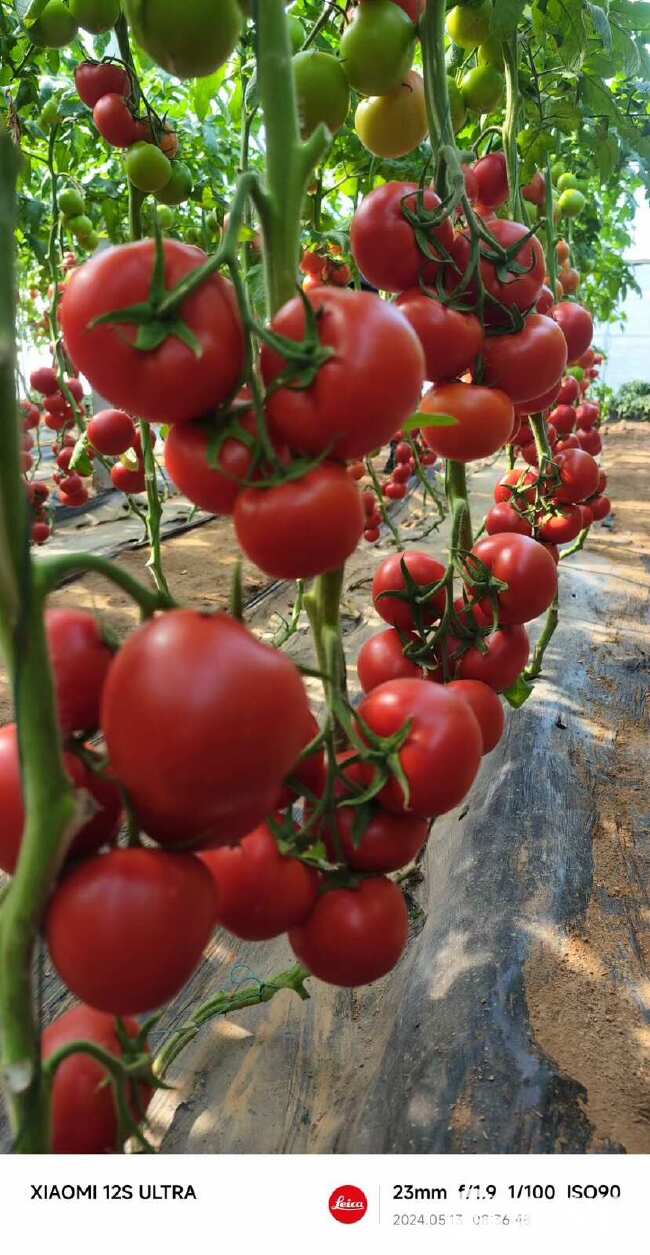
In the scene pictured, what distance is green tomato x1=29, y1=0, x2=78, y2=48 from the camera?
2.95 ft

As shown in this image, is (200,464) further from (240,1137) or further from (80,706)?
(240,1137)

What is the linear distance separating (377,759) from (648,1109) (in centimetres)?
55

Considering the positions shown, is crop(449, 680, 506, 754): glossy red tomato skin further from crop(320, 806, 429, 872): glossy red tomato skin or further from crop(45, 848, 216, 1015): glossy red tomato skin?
crop(45, 848, 216, 1015): glossy red tomato skin

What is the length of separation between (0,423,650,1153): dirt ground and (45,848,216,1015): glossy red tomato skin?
0.49 meters

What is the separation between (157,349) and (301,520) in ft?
0.29

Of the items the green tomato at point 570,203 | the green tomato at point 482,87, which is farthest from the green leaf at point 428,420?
the green tomato at point 570,203

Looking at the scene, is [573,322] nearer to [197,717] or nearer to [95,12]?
[95,12]

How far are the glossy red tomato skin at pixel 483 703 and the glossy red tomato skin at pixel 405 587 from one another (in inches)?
2.6

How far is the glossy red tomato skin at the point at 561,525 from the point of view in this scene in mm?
1106

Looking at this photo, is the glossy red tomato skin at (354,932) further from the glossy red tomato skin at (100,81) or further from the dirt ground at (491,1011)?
the glossy red tomato skin at (100,81)

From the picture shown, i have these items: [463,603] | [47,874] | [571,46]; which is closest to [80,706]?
[47,874]

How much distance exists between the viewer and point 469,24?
32.7 inches
